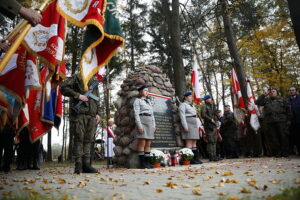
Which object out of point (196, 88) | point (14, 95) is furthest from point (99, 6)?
point (196, 88)

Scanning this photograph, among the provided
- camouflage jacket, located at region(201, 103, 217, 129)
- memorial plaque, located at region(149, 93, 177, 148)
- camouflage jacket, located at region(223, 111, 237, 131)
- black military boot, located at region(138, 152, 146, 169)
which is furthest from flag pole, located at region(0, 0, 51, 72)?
camouflage jacket, located at region(223, 111, 237, 131)

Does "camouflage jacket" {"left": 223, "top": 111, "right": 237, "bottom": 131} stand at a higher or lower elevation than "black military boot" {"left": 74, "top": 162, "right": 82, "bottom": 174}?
higher

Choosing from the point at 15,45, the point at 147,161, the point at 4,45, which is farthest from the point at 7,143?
the point at 15,45

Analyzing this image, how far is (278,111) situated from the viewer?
27.3ft

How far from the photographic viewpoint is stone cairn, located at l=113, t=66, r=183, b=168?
7439 millimetres

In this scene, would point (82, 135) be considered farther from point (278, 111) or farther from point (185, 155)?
point (278, 111)

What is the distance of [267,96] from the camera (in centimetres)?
911

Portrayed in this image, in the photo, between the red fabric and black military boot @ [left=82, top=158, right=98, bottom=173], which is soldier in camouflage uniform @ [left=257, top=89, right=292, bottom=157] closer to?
the red fabric

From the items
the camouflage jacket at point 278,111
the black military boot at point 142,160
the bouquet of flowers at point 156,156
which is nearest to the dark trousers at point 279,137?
the camouflage jacket at point 278,111

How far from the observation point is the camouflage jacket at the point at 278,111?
829 cm

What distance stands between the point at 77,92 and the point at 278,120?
597 centimetres

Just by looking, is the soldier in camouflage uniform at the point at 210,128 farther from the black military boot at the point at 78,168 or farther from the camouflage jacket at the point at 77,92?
the black military boot at the point at 78,168

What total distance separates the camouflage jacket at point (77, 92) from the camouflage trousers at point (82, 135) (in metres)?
0.12

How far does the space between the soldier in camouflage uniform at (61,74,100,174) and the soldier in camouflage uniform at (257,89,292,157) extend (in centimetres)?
549
